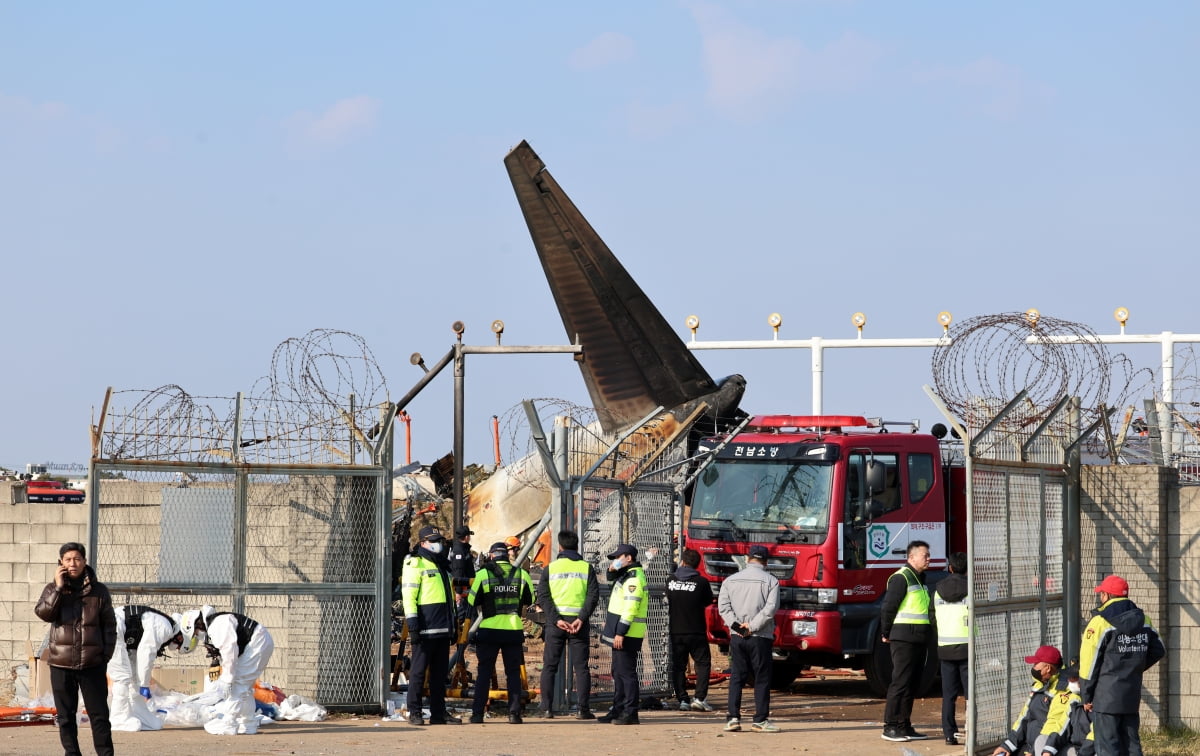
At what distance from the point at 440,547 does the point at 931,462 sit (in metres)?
5.87

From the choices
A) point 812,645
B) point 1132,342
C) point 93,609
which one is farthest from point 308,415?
point 1132,342

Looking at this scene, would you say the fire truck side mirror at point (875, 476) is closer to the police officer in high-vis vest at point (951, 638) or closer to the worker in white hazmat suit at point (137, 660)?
the police officer in high-vis vest at point (951, 638)

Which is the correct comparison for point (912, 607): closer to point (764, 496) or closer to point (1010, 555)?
point (1010, 555)

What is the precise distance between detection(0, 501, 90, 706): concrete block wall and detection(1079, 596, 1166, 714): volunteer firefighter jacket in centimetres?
962

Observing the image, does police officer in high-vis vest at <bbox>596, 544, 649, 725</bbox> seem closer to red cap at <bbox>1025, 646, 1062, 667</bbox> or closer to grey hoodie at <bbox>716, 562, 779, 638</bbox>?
grey hoodie at <bbox>716, 562, 779, 638</bbox>

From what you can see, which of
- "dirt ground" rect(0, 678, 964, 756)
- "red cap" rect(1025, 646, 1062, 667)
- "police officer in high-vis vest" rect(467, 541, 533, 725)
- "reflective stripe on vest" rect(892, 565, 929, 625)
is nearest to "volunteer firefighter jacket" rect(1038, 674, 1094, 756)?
"red cap" rect(1025, 646, 1062, 667)

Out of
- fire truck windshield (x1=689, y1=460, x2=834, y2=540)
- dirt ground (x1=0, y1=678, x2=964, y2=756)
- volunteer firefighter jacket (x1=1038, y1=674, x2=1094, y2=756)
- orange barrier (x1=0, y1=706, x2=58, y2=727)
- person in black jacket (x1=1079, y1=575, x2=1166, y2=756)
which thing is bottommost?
dirt ground (x1=0, y1=678, x2=964, y2=756)

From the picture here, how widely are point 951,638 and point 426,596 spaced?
434cm

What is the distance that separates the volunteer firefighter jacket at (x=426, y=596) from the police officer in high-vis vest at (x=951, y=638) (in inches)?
161

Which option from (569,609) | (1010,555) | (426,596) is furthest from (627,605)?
(1010,555)

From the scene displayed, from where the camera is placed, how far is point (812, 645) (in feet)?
51.9

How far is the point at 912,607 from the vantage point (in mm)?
13031

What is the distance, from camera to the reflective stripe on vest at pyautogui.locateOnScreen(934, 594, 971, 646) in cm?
1258

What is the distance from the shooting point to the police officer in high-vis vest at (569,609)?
13.9 metres
